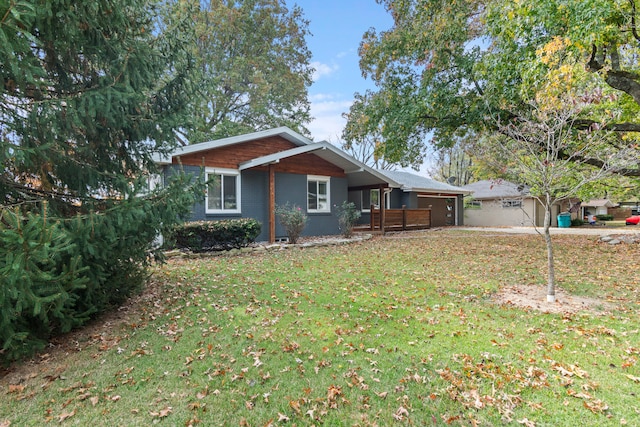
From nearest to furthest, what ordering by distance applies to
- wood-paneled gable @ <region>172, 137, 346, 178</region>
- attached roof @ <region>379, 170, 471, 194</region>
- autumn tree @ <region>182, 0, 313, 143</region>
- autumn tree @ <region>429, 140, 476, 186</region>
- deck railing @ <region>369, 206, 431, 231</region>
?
wood-paneled gable @ <region>172, 137, 346, 178</region>
deck railing @ <region>369, 206, 431, 231</region>
attached roof @ <region>379, 170, 471, 194</region>
autumn tree @ <region>182, 0, 313, 143</region>
autumn tree @ <region>429, 140, 476, 186</region>

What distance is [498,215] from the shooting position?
84.8 ft

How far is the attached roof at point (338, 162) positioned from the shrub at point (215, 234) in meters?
2.39

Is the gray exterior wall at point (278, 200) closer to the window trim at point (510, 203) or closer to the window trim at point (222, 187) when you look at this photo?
the window trim at point (222, 187)

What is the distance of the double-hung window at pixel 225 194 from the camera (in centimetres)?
1163

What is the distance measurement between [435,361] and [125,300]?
4740 millimetres

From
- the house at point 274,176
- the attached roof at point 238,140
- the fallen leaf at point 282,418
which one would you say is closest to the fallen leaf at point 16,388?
the fallen leaf at point 282,418

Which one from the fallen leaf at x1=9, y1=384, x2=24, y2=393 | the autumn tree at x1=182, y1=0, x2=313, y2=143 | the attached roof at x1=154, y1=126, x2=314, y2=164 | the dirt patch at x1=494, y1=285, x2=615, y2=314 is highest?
the autumn tree at x1=182, y1=0, x2=313, y2=143

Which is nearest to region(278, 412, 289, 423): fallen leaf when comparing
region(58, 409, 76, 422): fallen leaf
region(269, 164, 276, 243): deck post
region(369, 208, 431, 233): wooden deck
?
region(58, 409, 76, 422): fallen leaf

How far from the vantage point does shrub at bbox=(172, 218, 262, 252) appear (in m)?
9.73

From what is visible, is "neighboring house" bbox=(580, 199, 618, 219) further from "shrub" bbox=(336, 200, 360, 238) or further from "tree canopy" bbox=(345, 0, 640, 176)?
"shrub" bbox=(336, 200, 360, 238)

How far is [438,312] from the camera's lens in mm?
4930

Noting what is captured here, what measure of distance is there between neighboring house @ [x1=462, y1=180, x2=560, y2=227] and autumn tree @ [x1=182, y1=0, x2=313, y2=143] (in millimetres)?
15576

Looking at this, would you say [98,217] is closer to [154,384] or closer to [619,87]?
[154,384]

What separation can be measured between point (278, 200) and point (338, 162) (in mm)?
3341
